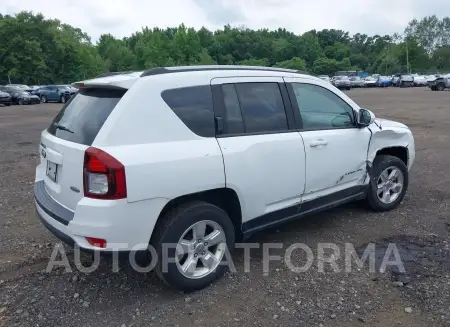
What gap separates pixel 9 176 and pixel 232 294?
5.87m

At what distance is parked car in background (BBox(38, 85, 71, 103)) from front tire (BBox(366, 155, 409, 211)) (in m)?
32.6

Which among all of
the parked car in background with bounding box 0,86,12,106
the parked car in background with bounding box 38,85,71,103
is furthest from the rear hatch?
the parked car in background with bounding box 38,85,71,103

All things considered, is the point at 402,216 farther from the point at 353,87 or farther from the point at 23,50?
the point at 23,50

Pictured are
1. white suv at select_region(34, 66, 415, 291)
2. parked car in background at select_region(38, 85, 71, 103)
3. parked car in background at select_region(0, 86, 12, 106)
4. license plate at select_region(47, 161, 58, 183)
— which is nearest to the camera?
white suv at select_region(34, 66, 415, 291)

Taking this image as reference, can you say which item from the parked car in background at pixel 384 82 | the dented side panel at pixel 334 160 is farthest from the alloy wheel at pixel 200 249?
the parked car in background at pixel 384 82

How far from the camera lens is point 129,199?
2854 millimetres

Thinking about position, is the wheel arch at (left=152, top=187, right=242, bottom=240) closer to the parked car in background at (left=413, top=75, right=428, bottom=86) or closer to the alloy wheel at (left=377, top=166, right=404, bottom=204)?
the alloy wheel at (left=377, top=166, right=404, bottom=204)

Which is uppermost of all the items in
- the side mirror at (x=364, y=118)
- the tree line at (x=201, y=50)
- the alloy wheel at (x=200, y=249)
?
the tree line at (x=201, y=50)

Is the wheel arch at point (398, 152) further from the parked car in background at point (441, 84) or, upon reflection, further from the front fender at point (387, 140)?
the parked car in background at point (441, 84)

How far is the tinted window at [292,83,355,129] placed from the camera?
4.04 metres

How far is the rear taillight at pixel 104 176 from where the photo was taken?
2801 millimetres

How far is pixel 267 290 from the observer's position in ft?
11.0

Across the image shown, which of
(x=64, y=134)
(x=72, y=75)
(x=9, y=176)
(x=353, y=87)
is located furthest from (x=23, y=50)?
(x=64, y=134)

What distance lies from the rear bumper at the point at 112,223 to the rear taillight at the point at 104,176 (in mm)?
58
